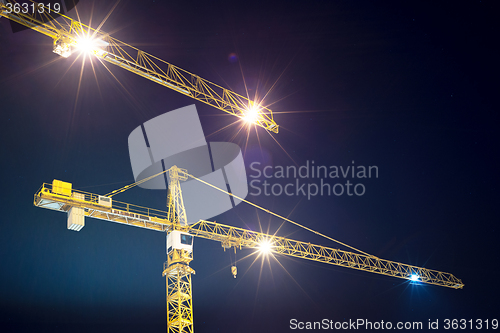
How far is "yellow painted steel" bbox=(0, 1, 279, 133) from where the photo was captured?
1377 inches

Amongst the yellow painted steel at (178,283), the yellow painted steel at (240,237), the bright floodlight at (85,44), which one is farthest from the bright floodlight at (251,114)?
the bright floodlight at (85,44)

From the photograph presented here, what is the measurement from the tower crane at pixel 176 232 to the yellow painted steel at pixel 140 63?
30.2ft

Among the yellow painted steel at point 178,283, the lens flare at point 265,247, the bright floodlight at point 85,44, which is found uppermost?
the bright floodlight at point 85,44

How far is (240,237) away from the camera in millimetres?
47625

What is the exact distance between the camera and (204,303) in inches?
1954

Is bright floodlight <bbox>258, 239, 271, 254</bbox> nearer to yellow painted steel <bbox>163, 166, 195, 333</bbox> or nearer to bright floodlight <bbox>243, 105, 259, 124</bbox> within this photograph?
yellow painted steel <bbox>163, 166, 195, 333</bbox>

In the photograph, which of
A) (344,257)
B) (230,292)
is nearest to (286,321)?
(230,292)

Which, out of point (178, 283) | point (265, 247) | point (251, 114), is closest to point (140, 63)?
point (251, 114)

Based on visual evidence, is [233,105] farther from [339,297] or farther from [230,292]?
[339,297]

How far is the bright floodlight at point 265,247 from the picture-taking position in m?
51.0

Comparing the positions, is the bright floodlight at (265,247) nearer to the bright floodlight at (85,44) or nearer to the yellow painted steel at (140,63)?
the yellow painted steel at (140,63)

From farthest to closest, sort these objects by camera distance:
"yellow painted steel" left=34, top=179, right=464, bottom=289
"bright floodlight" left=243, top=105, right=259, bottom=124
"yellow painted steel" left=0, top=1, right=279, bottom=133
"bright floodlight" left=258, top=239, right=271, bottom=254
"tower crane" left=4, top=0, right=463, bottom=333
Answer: "bright floodlight" left=258, top=239, right=271, bottom=254 → "bright floodlight" left=243, top=105, right=259, bottom=124 → "yellow painted steel" left=0, top=1, right=279, bottom=133 → "yellow painted steel" left=34, top=179, right=464, bottom=289 → "tower crane" left=4, top=0, right=463, bottom=333

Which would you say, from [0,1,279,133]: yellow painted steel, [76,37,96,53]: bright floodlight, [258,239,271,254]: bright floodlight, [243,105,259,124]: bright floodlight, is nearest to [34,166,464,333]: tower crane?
[258,239,271,254]: bright floodlight

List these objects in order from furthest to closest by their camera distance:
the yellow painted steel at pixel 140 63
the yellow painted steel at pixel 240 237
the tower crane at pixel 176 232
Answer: the yellow painted steel at pixel 140 63
the yellow painted steel at pixel 240 237
the tower crane at pixel 176 232
